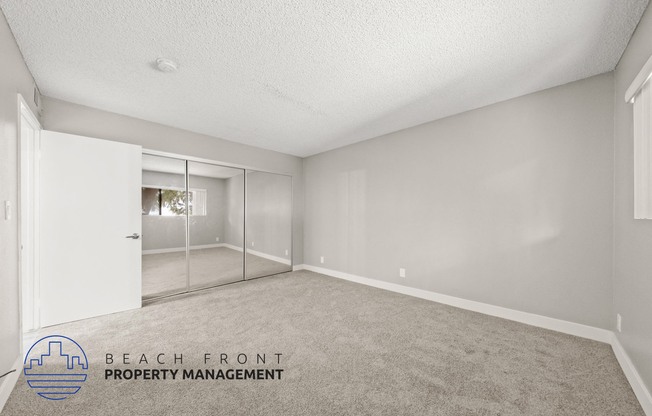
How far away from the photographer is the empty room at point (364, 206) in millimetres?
1640

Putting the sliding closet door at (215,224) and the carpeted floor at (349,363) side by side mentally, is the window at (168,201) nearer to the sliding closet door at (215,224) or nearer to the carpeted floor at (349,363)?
the sliding closet door at (215,224)

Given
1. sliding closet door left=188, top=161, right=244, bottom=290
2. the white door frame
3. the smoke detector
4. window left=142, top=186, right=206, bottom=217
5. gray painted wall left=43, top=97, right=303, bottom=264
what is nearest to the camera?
the smoke detector

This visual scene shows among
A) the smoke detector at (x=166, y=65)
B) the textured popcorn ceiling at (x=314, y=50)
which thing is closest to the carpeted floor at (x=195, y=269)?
the textured popcorn ceiling at (x=314, y=50)

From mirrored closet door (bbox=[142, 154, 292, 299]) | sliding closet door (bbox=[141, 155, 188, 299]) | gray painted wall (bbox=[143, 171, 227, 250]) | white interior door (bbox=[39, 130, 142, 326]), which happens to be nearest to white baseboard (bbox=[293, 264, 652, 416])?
mirrored closet door (bbox=[142, 154, 292, 299])

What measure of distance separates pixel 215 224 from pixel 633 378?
4.92 meters

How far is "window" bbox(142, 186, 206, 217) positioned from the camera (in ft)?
11.5

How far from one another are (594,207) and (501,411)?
2.17 metres

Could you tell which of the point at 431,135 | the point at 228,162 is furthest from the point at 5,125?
the point at 431,135

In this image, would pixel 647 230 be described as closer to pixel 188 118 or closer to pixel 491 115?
pixel 491 115

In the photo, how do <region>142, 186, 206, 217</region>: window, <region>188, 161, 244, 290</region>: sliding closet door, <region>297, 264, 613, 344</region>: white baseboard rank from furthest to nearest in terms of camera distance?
<region>188, 161, 244, 290</region>: sliding closet door, <region>142, 186, 206, 217</region>: window, <region>297, 264, 613, 344</region>: white baseboard

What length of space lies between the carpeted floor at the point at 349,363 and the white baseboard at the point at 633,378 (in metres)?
0.05

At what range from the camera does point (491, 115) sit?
117 inches

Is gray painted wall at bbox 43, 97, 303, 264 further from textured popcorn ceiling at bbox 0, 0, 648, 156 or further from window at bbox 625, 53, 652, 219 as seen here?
window at bbox 625, 53, 652, 219

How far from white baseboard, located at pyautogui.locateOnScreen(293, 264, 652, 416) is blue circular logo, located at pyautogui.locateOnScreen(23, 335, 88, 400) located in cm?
358
